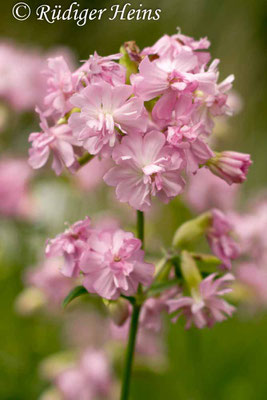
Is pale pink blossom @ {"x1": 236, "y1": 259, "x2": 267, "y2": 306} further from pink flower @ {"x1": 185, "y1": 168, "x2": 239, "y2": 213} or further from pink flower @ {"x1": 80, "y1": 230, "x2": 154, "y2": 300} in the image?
pink flower @ {"x1": 80, "y1": 230, "x2": 154, "y2": 300}

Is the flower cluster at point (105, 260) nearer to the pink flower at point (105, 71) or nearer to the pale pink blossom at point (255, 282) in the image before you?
the pink flower at point (105, 71)

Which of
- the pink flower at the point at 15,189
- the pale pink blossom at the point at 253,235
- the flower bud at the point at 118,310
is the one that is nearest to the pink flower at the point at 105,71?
the flower bud at the point at 118,310

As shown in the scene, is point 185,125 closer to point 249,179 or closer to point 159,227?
point 159,227

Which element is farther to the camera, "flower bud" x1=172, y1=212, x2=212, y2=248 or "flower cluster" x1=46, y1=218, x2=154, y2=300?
"flower bud" x1=172, y1=212, x2=212, y2=248

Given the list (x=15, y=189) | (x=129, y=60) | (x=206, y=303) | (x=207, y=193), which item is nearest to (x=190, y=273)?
(x=206, y=303)

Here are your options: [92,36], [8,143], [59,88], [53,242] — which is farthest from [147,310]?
[92,36]

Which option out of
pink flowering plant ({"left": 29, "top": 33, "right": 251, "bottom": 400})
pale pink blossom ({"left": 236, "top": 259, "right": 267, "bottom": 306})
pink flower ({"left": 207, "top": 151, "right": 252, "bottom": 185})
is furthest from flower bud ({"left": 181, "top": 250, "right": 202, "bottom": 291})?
pale pink blossom ({"left": 236, "top": 259, "right": 267, "bottom": 306})
